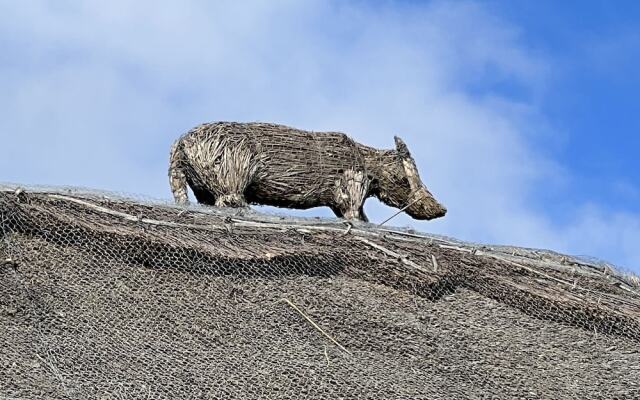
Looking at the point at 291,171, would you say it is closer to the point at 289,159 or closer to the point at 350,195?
the point at 289,159

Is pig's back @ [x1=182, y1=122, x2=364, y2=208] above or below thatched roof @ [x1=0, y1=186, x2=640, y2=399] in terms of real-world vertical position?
above

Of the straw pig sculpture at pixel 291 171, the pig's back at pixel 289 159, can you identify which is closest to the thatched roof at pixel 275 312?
the straw pig sculpture at pixel 291 171

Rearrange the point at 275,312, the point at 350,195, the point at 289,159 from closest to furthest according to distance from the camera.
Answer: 1. the point at 275,312
2. the point at 289,159
3. the point at 350,195

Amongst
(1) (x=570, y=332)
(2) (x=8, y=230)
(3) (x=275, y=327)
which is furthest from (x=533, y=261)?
(2) (x=8, y=230)

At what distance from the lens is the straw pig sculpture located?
12.3m

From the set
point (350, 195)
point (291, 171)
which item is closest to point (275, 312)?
point (291, 171)

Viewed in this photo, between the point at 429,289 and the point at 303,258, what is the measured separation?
3.02 feet

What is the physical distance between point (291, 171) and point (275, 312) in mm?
3346

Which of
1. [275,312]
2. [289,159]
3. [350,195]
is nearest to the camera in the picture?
[275,312]

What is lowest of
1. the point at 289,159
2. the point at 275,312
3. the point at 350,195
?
the point at 275,312

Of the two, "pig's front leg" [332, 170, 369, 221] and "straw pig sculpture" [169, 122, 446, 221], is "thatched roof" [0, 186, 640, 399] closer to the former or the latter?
"straw pig sculpture" [169, 122, 446, 221]

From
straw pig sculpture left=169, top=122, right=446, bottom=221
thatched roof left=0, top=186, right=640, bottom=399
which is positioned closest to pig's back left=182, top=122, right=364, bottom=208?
straw pig sculpture left=169, top=122, right=446, bottom=221

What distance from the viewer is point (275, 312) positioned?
959 cm

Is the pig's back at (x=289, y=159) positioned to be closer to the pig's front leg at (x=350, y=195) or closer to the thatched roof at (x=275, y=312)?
the pig's front leg at (x=350, y=195)
